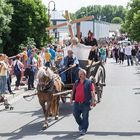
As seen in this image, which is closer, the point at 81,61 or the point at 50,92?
the point at 50,92

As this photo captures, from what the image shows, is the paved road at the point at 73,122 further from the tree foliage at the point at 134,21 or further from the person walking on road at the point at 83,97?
the tree foliage at the point at 134,21

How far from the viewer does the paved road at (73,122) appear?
38.7 feet

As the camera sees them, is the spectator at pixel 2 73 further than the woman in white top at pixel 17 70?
Result: No

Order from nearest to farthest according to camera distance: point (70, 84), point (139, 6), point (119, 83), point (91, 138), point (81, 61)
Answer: point (91, 138), point (70, 84), point (81, 61), point (119, 83), point (139, 6)

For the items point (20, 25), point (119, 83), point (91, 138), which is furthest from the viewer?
point (20, 25)

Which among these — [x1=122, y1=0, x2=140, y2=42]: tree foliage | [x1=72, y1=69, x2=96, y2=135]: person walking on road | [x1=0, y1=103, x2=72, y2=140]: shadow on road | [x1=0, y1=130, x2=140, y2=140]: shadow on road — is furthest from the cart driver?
[x1=122, y1=0, x2=140, y2=42]: tree foliage

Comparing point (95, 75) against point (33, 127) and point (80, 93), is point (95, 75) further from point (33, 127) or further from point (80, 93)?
point (80, 93)

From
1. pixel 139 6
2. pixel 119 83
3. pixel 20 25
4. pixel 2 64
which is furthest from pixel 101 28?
pixel 2 64

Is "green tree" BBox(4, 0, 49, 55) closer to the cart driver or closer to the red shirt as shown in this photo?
the cart driver

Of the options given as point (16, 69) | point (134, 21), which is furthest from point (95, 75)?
point (134, 21)

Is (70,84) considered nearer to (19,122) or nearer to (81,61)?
(81,61)

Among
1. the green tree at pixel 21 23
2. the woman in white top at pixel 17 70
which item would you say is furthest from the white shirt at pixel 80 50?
the green tree at pixel 21 23

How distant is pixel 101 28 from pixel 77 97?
102357mm

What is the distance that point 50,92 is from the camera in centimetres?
1299
